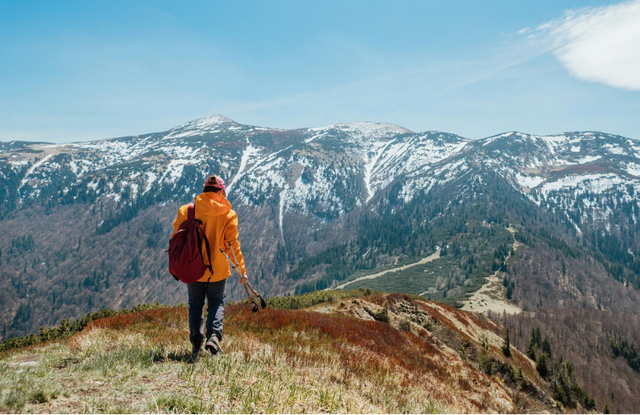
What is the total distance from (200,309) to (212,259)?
1.22 m

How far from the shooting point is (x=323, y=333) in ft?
40.0

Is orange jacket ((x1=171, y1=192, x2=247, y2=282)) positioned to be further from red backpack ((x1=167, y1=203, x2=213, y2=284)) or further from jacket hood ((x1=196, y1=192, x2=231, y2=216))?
red backpack ((x1=167, y1=203, x2=213, y2=284))

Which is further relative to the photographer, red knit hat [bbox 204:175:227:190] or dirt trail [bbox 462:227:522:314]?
dirt trail [bbox 462:227:522:314]

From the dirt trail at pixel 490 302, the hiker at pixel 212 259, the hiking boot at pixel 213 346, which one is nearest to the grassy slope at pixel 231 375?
the hiking boot at pixel 213 346

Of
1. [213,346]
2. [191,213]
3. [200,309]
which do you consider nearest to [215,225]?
[191,213]

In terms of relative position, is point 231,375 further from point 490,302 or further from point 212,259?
point 490,302

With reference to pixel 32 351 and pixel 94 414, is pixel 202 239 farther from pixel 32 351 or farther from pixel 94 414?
pixel 32 351

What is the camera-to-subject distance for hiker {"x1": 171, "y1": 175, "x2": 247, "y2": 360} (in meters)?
6.89

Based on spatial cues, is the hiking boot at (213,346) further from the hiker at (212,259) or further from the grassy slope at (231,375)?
the grassy slope at (231,375)

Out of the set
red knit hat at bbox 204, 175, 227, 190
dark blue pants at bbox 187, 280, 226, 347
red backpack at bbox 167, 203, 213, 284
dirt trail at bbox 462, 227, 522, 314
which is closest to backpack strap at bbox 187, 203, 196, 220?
red backpack at bbox 167, 203, 213, 284

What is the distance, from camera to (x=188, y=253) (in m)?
6.58

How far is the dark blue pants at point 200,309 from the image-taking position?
707 centimetres

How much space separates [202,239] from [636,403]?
154 m

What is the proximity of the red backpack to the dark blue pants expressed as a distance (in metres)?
0.42
